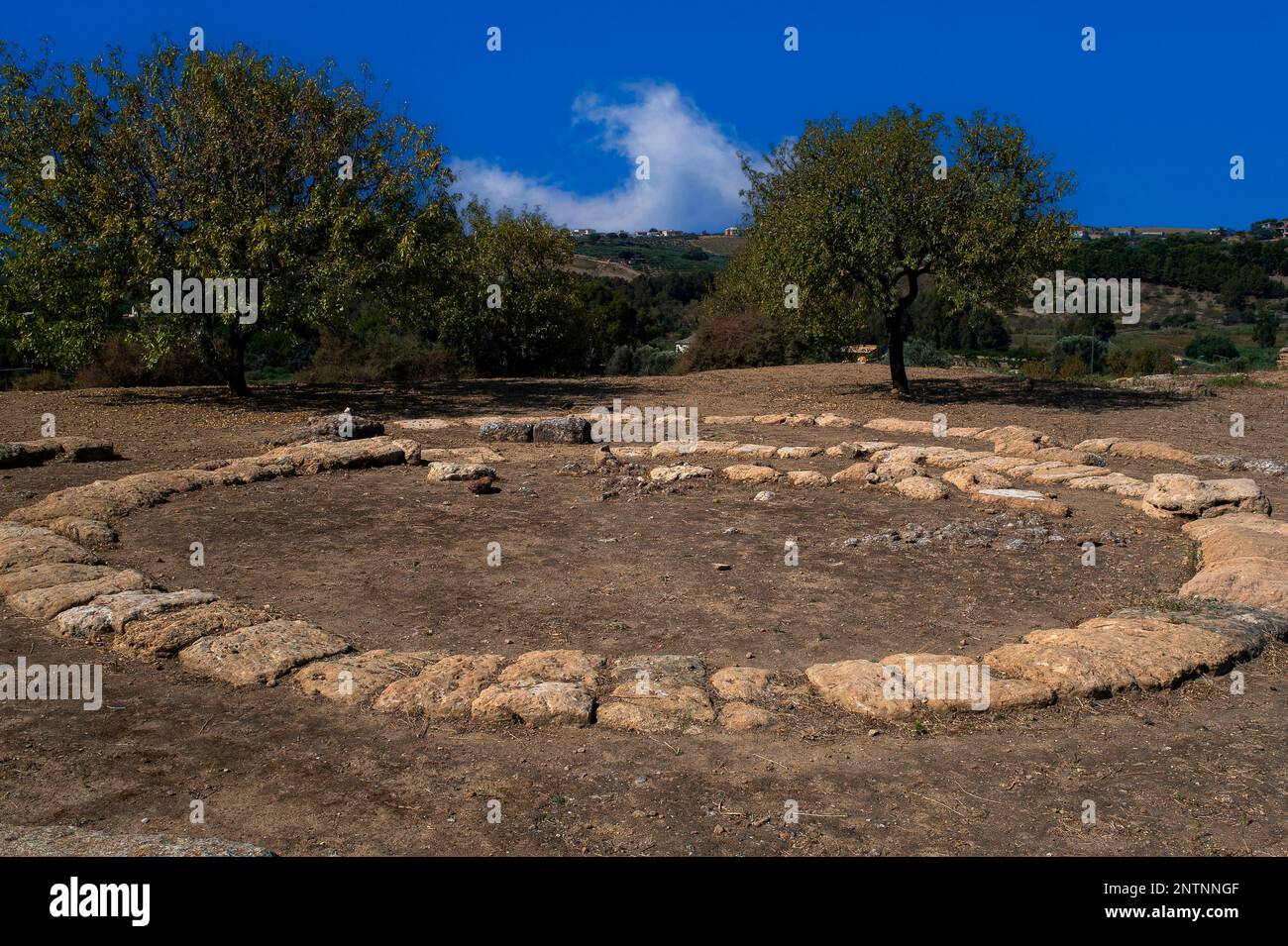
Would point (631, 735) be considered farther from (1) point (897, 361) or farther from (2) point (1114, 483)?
(1) point (897, 361)

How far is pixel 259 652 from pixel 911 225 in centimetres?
1446

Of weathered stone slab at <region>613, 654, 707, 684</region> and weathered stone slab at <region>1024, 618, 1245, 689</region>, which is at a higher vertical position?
weathered stone slab at <region>1024, 618, 1245, 689</region>

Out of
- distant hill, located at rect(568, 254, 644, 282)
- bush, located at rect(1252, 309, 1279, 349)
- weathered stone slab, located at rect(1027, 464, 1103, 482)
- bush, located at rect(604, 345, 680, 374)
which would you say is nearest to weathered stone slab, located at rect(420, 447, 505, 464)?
weathered stone slab, located at rect(1027, 464, 1103, 482)

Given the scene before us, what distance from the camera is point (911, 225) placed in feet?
57.9

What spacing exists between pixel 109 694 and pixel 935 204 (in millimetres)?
15313

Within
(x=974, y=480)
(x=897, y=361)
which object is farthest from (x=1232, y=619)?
(x=897, y=361)

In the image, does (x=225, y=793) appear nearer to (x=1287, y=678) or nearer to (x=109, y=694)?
(x=109, y=694)

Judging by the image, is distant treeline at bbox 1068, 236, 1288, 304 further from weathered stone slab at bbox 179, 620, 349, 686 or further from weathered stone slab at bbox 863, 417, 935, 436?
weathered stone slab at bbox 179, 620, 349, 686

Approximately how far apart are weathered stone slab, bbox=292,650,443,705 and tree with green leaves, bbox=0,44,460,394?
37.7 feet

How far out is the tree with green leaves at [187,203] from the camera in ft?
53.1

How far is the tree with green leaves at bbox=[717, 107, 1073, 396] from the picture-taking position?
17266 millimetres

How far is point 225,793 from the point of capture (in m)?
4.52

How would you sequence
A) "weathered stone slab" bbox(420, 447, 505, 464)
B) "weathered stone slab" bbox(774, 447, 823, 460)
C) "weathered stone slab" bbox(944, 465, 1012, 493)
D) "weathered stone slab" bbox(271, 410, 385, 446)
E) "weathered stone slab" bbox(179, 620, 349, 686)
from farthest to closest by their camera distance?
"weathered stone slab" bbox(271, 410, 385, 446), "weathered stone slab" bbox(774, 447, 823, 460), "weathered stone slab" bbox(420, 447, 505, 464), "weathered stone slab" bbox(944, 465, 1012, 493), "weathered stone slab" bbox(179, 620, 349, 686)
